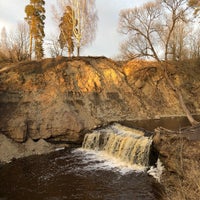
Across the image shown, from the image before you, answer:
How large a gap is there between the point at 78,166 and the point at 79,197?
3334 millimetres

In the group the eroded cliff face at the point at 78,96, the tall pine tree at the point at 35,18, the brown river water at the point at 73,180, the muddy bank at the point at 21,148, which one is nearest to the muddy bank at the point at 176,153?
the brown river water at the point at 73,180

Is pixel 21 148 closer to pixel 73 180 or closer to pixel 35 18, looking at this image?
pixel 73 180

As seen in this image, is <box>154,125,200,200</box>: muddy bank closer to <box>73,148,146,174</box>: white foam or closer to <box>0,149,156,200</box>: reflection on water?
<box>0,149,156,200</box>: reflection on water

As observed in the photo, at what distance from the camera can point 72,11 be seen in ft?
82.9

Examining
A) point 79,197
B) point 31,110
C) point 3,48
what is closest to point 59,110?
point 31,110

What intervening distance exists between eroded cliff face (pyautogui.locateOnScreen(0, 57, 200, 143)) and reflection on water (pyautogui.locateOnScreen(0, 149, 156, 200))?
3149 millimetres

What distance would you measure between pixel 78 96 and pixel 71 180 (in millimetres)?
10106

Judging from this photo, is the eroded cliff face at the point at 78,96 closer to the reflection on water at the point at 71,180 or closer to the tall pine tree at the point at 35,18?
the reflection on water at the point at 71,180

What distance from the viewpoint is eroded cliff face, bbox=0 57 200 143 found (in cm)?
1703

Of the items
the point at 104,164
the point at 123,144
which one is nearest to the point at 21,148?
the point at 104,164

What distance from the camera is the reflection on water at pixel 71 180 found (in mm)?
9817

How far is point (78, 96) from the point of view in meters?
20.4

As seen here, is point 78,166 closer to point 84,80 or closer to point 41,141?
point 41,141

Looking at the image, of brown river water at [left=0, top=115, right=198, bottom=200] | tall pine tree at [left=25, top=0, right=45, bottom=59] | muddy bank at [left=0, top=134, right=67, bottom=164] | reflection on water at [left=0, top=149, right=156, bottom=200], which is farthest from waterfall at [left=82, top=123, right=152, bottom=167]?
tall pine tree at [left=25, top=0, right=45, bottom=59]
